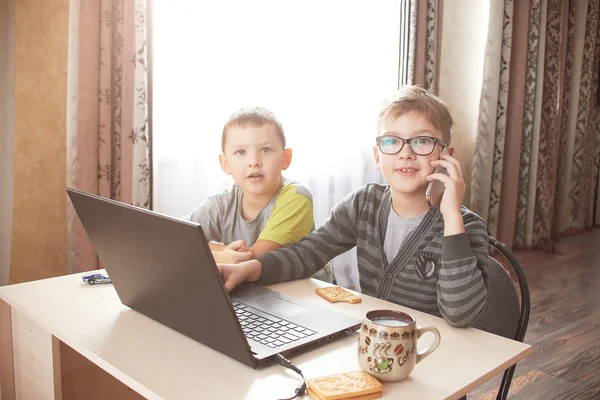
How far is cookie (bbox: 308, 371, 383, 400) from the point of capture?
72 cm

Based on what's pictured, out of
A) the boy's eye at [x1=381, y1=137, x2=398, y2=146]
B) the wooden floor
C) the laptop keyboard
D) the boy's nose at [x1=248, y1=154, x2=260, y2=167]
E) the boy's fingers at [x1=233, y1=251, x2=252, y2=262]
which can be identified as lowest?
the wooden floor

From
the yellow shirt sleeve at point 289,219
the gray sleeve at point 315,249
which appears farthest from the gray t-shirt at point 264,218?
the gray sleeve at point 315,249

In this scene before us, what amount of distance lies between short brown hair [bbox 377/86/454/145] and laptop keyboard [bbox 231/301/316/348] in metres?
0.55

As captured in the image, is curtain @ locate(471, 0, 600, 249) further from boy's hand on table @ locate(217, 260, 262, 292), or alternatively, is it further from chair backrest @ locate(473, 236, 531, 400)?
boy's hand on table @ locate(217, 260, 262, 292)

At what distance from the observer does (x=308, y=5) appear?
3014 mm

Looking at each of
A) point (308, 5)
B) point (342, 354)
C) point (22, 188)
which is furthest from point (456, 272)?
point (308, 5)

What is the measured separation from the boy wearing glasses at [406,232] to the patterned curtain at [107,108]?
1159mm

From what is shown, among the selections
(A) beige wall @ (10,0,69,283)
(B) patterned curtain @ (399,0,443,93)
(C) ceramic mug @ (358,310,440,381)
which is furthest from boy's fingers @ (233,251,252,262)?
(B) patterned curtain @ (399,0,443,93)

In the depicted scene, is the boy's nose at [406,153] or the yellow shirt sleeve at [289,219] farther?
the yellow shirt sleeve at [289,219]

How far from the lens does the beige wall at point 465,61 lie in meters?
4.10

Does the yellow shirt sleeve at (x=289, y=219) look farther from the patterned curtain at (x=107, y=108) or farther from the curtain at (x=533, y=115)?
the curtain at (x=533, y=115)

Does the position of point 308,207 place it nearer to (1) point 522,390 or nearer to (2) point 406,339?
(2) point 406,339

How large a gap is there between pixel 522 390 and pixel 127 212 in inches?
70.2

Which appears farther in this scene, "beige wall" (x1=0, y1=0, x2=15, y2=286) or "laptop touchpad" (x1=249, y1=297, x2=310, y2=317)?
"beige wall" (x1=0, y1=0, x2=15, y2=286)
